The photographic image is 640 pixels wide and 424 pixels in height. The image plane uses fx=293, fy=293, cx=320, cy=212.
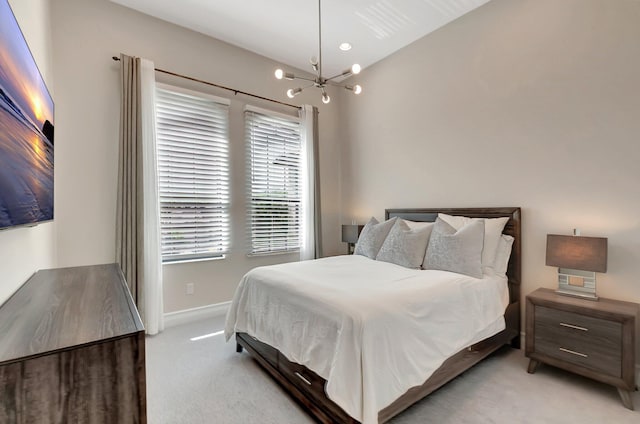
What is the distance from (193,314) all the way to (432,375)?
2.66 metres

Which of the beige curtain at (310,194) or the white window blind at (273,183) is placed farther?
the beige curtain at (310,194)

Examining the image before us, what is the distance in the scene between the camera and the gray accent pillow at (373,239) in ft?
10.5

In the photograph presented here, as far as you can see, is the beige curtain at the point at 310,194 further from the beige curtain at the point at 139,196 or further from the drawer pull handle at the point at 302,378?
the drawer pull handle at the point at 302,378

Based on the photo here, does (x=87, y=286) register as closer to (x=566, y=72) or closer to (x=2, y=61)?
(x=2, y=61)

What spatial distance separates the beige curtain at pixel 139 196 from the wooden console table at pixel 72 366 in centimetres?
183

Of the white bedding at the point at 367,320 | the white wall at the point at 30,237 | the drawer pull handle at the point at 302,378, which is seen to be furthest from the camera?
the drawer pull handle at the point at 302,378

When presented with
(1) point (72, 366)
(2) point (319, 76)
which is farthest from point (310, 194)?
(1) point (72, 366)

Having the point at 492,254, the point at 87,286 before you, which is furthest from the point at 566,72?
the point at 87,286

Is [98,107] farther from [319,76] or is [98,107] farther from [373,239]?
[373,239]

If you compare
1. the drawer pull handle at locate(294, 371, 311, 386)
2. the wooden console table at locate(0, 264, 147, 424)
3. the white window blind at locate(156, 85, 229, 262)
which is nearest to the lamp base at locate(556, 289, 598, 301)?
the drawer pull handle at locate(294, 371, 311, 386)

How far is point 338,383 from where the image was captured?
4.95 feet

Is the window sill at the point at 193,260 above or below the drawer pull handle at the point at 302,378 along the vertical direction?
above

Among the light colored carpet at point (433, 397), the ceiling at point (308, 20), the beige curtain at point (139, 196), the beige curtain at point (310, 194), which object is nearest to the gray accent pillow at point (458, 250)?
the light colored carpet at point (433, 397)

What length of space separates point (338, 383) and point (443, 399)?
36.7 inches
